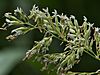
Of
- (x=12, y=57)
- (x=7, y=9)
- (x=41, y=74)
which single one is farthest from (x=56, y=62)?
(x=7, y=9)

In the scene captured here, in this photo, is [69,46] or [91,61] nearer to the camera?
[69,46]

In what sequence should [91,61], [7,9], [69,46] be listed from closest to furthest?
[69,46], [91,61], [7,9]

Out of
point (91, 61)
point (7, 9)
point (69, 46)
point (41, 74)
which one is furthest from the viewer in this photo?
point (7, 9)

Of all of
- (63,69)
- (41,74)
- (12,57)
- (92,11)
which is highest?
(92,11)

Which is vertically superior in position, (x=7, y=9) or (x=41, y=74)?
(x=7, y=9)

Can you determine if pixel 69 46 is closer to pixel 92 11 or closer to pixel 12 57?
pixel 12 57

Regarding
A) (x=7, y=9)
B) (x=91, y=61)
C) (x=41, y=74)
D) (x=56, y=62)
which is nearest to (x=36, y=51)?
(x=56, y=62)
